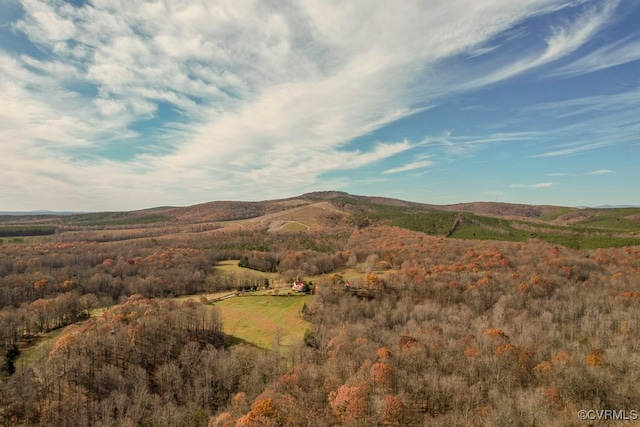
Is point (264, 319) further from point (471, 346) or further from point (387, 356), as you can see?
point (471, 346)

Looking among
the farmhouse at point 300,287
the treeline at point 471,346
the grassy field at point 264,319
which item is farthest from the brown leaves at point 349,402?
the farmhouse at point 300,287

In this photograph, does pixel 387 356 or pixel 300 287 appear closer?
pixel 387 356

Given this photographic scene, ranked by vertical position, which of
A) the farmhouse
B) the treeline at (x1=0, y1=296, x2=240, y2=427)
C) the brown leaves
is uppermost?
the farmhouse

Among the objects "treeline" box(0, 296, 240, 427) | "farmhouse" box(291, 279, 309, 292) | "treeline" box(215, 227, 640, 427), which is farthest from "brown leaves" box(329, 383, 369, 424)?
"farmhouse" box(291, 279, 309, 292)

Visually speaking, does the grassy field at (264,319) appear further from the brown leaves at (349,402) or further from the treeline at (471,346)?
the brown leaves at (349,402)

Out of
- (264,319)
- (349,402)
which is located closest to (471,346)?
(349,402)

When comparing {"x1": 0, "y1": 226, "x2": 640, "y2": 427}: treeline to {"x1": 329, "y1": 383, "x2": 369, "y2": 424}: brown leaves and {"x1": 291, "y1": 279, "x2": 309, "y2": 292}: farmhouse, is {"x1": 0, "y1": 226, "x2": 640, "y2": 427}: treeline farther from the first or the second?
{"x1": 291, "y1": 279, "x2": 309, "y2": 292}: farmhouse
